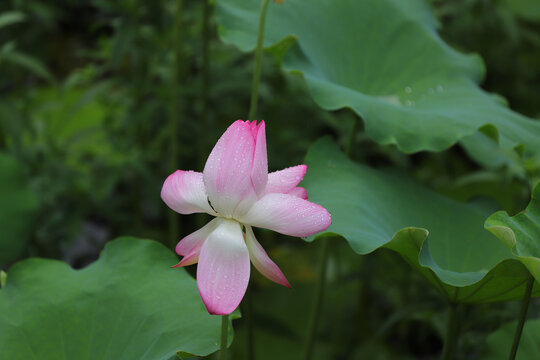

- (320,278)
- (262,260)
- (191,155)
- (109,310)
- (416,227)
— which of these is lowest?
(191,155)

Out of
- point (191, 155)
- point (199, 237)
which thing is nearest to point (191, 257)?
point (199, 237)

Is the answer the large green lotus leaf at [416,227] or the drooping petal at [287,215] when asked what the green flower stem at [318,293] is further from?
the drooping petal at [287,215]

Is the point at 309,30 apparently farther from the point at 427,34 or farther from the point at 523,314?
the point at 523,314

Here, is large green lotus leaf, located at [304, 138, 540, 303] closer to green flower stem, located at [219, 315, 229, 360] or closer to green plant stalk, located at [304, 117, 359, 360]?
green plant stalk, located at [304, 117, 359, 360]

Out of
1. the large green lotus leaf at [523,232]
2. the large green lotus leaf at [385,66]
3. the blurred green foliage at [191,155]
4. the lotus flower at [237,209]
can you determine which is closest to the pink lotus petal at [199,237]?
the lotus flower at [237,209]

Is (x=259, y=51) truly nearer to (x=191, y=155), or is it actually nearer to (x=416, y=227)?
(x=416, y=227)

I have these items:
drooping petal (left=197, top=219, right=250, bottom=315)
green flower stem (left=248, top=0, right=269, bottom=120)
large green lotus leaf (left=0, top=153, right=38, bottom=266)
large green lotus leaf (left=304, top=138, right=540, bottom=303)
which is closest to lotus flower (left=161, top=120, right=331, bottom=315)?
drooping petal (left=197, top=219, right=250, bottom=315)

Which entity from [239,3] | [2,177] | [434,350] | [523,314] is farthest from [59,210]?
[523,314]
